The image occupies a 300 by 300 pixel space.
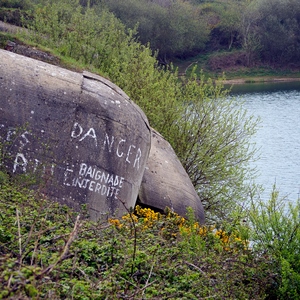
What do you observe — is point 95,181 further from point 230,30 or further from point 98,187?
point 230,30

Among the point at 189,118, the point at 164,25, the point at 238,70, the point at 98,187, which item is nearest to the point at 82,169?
the point at 98,187

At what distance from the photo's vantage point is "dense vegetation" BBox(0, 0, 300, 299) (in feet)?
13.5

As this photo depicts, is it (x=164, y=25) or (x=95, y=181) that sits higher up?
(x=95, y=181)

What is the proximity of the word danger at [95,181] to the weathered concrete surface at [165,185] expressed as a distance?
1608mm

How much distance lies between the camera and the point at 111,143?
9070 mm

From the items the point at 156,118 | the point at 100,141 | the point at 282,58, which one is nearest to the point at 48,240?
the point at 100,141

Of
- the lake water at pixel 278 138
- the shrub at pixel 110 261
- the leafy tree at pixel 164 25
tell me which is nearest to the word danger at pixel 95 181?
the shrub at pixel 110 261

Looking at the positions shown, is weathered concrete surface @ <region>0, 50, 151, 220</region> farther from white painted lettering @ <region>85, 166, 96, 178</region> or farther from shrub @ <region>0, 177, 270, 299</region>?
shrub @ <region>0, 177, 270, 299</region>

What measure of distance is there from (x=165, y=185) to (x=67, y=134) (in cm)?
319

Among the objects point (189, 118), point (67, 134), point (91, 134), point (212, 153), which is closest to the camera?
Result: point (67, 134)

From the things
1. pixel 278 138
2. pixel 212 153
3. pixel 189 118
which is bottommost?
pixel 278 138

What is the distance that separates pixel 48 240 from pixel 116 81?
11350 millimetres

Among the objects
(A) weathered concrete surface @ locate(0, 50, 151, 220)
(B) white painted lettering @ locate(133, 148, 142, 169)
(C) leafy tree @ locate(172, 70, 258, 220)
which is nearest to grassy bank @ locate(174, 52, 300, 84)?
(C) leafy tree @ locate(172, 70, 258, 220)

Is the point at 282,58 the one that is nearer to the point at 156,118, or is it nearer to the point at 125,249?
the point at 156,118
